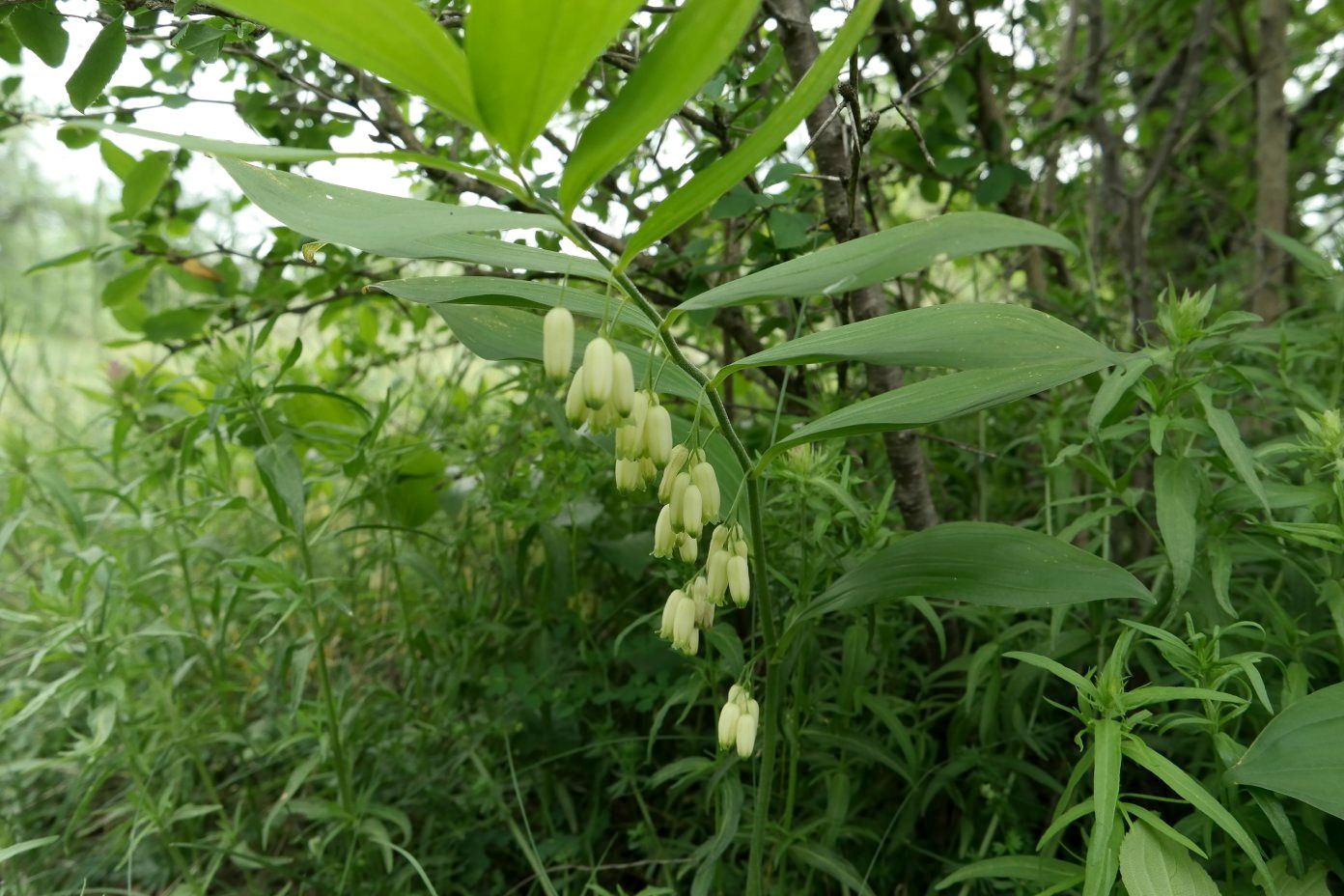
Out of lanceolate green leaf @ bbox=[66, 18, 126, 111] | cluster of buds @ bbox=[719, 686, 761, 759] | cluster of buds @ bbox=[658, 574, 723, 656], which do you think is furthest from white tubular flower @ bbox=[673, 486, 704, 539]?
lanceolate green leaf @ bbox=[66, 18, 126, 111]

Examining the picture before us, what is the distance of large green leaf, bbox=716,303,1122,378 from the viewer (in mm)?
781

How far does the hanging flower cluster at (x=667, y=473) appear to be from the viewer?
0.81 metres

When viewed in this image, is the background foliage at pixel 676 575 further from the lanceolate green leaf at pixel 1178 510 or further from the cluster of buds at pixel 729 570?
the cluster of buds at pixel 729 570

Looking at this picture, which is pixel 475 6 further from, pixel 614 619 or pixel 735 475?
pixel 614 619

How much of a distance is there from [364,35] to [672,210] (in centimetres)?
27

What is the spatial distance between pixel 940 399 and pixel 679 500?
26 centimetres

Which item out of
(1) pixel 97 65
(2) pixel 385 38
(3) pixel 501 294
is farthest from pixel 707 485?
(1) pixel 97 65

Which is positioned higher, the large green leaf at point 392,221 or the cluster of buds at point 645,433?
the large green leaf at point 392,221

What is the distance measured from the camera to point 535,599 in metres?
1.76

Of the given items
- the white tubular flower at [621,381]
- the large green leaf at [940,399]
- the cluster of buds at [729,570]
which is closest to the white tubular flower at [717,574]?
the cluster of buds at [729,570]

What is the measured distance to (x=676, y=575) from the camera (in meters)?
1.37

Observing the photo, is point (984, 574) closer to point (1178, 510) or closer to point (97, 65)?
point (1178, 510)

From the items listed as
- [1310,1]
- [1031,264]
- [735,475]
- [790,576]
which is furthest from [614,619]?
[1310,1]

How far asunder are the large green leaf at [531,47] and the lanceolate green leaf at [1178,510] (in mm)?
790
